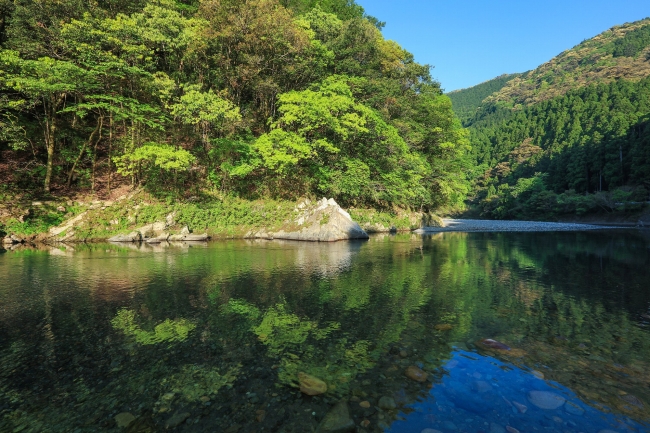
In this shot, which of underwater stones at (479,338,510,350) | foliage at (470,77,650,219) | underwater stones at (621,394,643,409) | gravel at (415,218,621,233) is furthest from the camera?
foliage at (470,77,650,219)

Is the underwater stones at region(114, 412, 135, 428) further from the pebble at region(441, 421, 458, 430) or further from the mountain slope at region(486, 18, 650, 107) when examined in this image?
the mountain slope at region(486, 18, 650, 107)

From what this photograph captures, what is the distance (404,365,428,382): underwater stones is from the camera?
499cm

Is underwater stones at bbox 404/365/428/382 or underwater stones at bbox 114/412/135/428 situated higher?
underwater stones at bbox 114/412/135/428

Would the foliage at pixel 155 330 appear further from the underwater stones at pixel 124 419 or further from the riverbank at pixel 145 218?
the riverbank at pixel 145 218

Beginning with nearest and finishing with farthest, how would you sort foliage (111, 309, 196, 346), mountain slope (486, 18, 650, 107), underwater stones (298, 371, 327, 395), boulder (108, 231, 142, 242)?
underwater stones (298, 371, 327, 395)
foliage (111, 309, 196, 346)
boulder (108, 231, 142, 242)
mountain slope (486, 18, 650, 107)

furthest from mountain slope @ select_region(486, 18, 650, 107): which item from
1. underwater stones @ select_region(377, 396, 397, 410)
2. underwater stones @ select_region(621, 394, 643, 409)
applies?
underwater stones @ select_region(377, 396, 397, 410)

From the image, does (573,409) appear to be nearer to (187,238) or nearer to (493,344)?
(493,344)

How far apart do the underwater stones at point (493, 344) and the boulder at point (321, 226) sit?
17591 millimetres

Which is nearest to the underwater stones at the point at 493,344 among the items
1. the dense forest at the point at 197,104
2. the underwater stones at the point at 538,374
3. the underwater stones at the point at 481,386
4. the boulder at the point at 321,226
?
the underwater stones at the point at 538,374

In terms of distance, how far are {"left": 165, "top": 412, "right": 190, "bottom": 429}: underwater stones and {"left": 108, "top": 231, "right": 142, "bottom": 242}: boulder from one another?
22.9 metres

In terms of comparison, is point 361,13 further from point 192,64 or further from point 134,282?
point 134,282

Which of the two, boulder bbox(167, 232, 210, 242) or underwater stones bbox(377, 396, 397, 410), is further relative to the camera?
boulder bbox(167, 232, 210, 242)

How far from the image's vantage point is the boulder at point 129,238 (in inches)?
915

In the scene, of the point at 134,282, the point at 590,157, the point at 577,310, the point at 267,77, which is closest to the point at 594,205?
the point at 590,157
